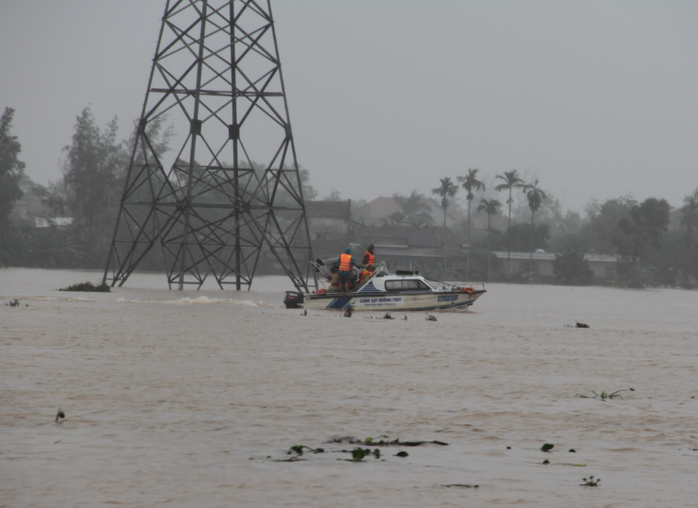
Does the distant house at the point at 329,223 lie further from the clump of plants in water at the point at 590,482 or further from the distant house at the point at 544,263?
the clump of plants in water at the point at 590,482

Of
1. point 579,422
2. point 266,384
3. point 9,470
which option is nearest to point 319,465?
point 9,470

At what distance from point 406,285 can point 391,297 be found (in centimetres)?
97

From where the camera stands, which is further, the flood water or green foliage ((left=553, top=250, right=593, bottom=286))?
green foliage ((left=553, top=250, right=593, bottom=286))

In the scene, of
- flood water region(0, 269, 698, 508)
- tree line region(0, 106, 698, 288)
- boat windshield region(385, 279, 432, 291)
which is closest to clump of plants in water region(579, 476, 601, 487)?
flood water region(0, 269, 698, 508)

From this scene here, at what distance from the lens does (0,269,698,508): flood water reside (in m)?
5.52

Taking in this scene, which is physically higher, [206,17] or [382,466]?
[206,17]

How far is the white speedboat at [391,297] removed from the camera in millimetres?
26188

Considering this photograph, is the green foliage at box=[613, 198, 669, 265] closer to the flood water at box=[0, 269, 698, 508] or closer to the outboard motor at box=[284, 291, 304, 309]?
the outboard motor at box=[284, 291, 304, 309]

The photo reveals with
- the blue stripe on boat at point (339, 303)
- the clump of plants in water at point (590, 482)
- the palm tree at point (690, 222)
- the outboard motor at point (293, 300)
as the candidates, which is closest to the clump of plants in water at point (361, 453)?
the clump of plants in water at point (590, 482)

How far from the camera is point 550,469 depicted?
20.4 ft

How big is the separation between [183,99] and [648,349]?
65.2 feet

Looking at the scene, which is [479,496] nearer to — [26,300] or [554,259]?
[26,300]

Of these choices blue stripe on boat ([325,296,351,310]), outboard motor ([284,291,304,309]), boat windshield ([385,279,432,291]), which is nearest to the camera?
blue stripe on boat ([325,296,351,310])

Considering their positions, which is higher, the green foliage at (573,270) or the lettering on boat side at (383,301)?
the green foliage at (573,270)
